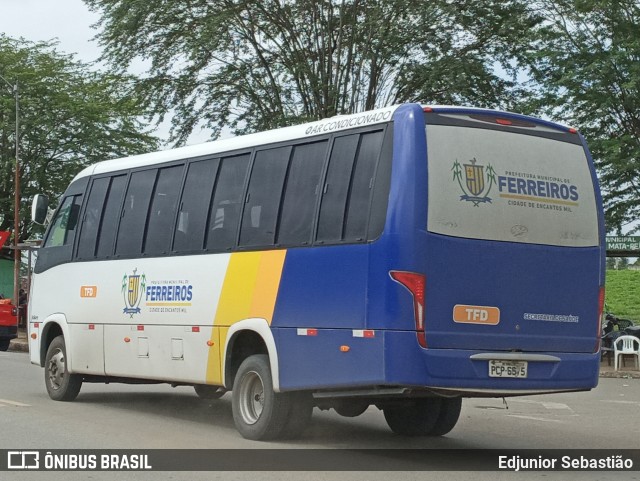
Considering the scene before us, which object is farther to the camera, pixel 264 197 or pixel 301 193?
pixel 264 197

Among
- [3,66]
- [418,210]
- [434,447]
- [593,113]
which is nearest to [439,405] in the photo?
[434,447]

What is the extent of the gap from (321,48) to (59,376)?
61.6ft

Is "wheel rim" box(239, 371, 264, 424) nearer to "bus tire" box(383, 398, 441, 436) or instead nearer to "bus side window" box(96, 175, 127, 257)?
"bus tire" box(383, 398, 441, 436)

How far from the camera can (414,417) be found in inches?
474

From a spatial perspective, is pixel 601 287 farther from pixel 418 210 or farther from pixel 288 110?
pixel 288 110

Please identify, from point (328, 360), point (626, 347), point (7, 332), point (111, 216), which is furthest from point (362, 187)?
point (7, 332)

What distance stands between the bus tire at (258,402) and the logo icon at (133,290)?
2354mm

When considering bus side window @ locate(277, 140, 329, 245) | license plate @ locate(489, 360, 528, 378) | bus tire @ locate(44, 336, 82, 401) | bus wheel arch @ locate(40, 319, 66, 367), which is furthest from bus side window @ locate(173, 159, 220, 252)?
license plate @ locate(489, 360, 528, 378)

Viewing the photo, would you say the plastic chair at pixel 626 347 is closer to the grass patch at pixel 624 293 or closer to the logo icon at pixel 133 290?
the logo icon at pixel 133 290

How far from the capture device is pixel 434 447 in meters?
11.2

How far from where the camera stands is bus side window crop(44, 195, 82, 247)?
601 inches

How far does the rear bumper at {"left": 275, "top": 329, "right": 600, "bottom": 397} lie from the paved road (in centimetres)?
74

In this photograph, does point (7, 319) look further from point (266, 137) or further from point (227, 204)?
point (266, 137)

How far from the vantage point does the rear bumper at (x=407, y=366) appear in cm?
944
